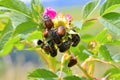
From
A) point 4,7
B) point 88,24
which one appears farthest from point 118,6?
point 4,7

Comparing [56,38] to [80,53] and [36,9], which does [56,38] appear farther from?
[80,53]

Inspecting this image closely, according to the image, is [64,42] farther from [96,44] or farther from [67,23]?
[96,44]

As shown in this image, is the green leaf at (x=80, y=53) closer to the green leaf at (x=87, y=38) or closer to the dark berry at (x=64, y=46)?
the green leaf at (x=87, y=38)

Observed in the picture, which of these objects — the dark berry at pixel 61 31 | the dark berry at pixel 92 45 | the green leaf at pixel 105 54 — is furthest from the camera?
the dark berry at pixel 92 45

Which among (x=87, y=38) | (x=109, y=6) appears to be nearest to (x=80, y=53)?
(x=87, y=38)

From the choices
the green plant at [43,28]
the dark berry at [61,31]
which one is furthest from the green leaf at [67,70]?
the dark berry at [61,31]

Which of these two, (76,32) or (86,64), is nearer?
(76,32)
